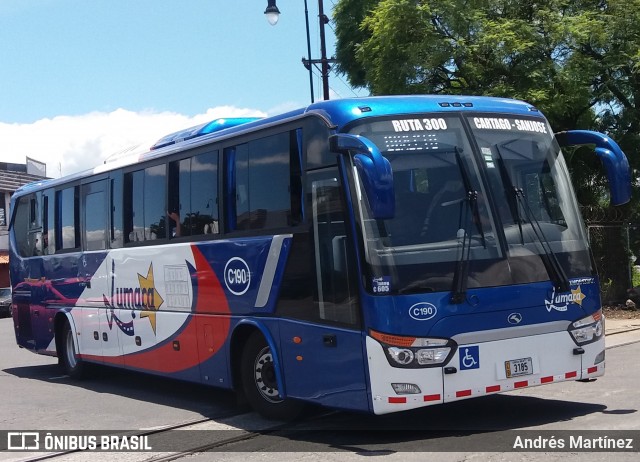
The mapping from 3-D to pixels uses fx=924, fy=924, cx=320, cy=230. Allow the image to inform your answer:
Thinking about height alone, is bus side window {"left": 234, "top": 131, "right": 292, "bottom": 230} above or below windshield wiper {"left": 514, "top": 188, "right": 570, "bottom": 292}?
above

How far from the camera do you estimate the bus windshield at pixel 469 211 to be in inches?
325

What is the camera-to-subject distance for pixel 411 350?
8.06 meters

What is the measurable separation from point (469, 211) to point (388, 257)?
0.96m

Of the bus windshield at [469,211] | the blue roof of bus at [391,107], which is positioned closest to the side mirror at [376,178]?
the bus windshield at [469,211]

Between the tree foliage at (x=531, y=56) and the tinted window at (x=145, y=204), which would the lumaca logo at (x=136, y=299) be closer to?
the tinted window at (x=145, y=204)

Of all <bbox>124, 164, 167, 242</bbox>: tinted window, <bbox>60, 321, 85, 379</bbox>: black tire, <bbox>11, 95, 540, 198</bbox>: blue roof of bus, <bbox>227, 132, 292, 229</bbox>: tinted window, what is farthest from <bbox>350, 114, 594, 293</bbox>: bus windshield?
<bbox>60, 321, 85, 379</bbox>: black tire

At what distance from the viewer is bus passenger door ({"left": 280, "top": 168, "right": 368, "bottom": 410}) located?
837cm

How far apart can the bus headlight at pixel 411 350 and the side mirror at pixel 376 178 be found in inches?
46.4

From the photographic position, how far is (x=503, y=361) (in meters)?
8.42

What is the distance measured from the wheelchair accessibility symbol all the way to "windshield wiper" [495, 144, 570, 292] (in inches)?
44.0

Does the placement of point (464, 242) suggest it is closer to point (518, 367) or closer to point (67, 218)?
point (518, 367)

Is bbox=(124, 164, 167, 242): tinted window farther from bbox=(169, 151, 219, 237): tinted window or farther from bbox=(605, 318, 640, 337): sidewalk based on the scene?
bbox=(605, 318, 640, 337): sidewalk

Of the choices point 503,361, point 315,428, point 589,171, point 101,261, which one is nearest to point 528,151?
point 503,361

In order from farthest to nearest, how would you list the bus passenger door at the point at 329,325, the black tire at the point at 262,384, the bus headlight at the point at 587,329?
the black tire at the point at 262,384
the bus headlight at the point at 587,329
the bus passenger door at the point at 329,325
